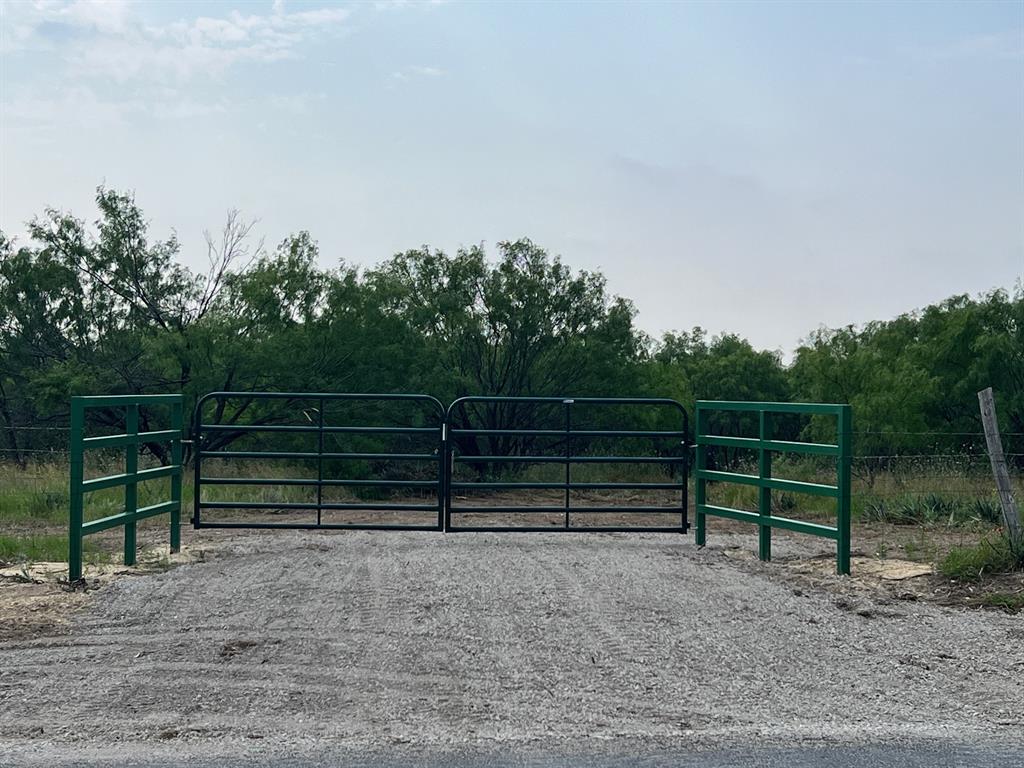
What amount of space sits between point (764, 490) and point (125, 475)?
5.99 metres

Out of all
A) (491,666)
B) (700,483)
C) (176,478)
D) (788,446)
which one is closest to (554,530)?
(700,483)

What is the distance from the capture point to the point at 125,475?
33.0 feet

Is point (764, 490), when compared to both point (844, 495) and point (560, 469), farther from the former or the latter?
point (560, 469)

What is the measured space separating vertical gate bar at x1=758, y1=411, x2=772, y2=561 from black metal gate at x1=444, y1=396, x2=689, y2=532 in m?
1.22

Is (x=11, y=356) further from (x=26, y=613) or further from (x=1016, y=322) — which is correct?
(x=1016, y=322)

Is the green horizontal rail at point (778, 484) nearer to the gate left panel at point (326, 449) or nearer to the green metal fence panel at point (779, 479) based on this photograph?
the green metal fence panel at point (779, 479)

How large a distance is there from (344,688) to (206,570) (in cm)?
417

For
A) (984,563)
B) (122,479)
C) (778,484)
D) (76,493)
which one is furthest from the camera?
(778,484)

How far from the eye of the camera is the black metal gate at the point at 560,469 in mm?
12523

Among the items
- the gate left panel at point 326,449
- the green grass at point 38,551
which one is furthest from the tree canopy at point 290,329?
the green grass at point 38,551

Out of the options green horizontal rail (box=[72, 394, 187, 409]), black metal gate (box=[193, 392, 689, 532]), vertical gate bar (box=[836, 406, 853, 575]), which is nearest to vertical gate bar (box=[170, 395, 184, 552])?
green horizontal rail (box=[72, 394, 187, 409])

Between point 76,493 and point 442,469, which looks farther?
point 442,469

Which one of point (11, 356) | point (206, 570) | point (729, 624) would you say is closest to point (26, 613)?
point (206, 570)

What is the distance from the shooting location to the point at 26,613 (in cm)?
812
